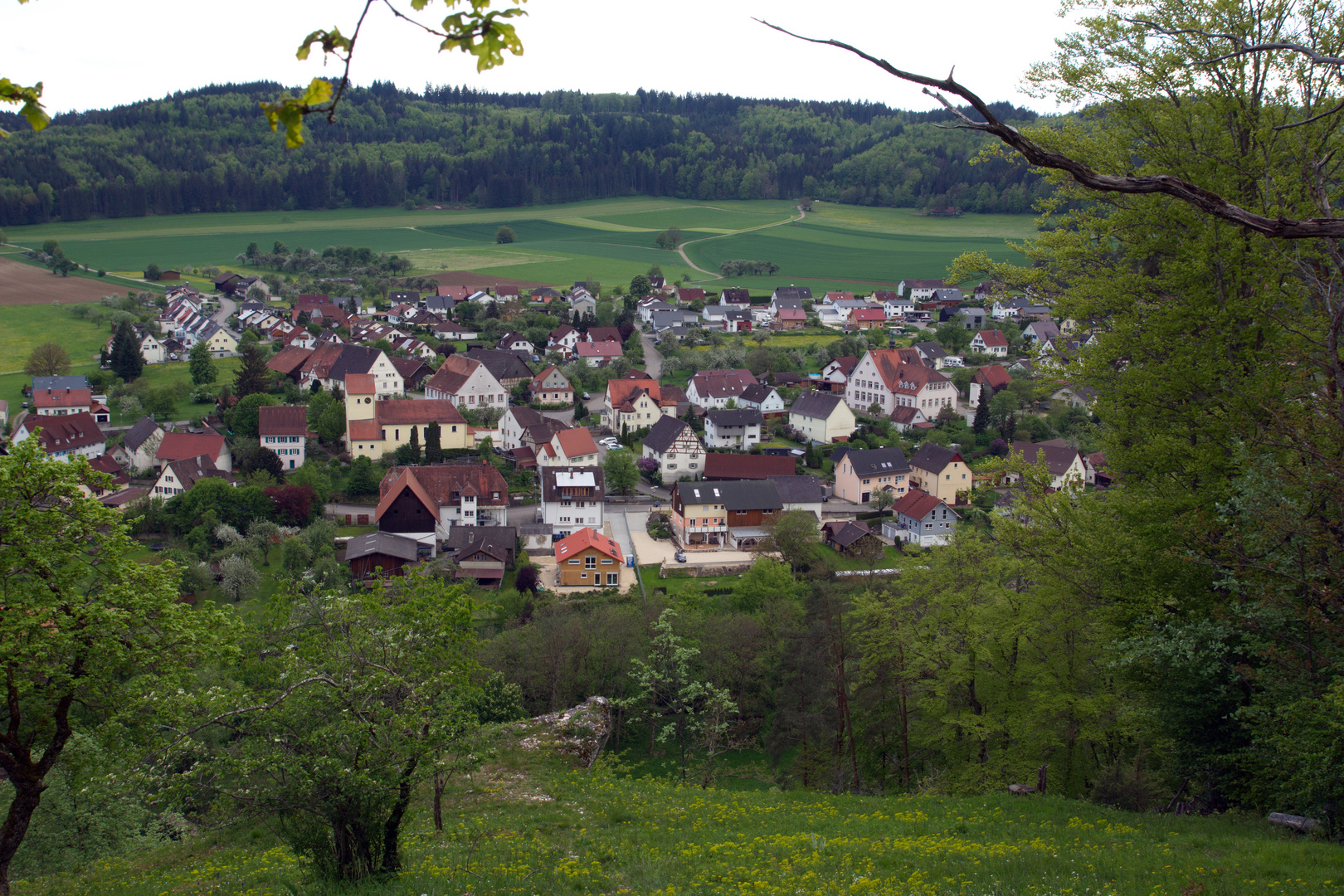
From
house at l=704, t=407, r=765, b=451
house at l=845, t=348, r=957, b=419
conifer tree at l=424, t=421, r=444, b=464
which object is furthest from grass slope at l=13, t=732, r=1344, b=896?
house at l=845, t=348, r=957, b=419

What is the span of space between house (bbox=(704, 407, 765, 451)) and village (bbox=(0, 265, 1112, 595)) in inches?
5.0

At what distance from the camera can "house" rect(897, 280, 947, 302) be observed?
309ft

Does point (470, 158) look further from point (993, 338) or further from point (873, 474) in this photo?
point (873, 474)

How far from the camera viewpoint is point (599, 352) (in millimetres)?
67938

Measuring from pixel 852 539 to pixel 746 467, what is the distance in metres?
8.79

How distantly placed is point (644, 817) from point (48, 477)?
22.3 ft

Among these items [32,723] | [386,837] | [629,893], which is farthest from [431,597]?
[32,723]

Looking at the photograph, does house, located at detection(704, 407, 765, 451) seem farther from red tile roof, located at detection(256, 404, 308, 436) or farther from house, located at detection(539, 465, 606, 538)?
red tile roof, located at detection(256, 404, 308, 436)

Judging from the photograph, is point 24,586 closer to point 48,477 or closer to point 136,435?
point 48,477

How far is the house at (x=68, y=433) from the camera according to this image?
41438 mm

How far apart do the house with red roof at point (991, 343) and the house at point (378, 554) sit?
52.0m

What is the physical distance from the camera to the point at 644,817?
9.98 meters

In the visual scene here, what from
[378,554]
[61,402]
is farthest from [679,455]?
[61,402]

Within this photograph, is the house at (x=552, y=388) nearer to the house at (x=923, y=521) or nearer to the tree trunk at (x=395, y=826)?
the house at (x=923, y=521)
